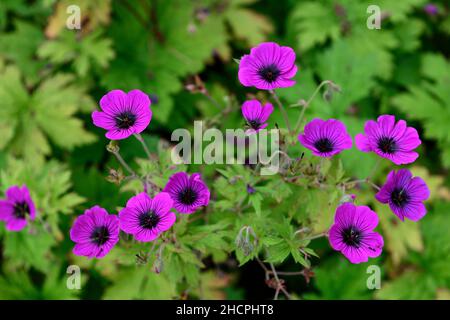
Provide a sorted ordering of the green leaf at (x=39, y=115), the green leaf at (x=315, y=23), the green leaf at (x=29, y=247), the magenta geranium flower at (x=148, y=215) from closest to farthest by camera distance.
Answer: the magenta geranium flower at (x=148, y=215)
the green leaf at (x=29, y=247)
the green leaf at (x=39, y=115)
the green leaf at (x=315, y=23)

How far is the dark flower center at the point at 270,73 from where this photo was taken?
146cm

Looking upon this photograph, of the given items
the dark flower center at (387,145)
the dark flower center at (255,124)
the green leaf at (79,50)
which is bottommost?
the dark flower center at (387,145)

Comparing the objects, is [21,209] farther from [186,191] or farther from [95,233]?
[186,191]

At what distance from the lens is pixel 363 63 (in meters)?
2.68

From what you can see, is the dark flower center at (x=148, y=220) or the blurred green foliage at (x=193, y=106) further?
the blurred green foliage at (x=193, y=106)

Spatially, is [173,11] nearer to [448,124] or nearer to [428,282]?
[448,124]

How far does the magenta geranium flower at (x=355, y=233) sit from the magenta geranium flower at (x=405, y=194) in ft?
0.31

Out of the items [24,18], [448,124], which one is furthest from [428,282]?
[24,18]

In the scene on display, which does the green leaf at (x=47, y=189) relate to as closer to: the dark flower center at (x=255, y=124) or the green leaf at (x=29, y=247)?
the green leaf at (x=29, y=247)

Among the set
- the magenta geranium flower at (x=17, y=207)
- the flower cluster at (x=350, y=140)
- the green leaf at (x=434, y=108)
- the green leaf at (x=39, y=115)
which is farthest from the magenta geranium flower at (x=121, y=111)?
the green leaf at (x=434, y=108)

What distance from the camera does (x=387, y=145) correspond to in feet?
4.80

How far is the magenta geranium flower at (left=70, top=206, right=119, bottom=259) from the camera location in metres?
1.42

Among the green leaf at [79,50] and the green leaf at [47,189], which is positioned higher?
the green leaf at [79,50]
